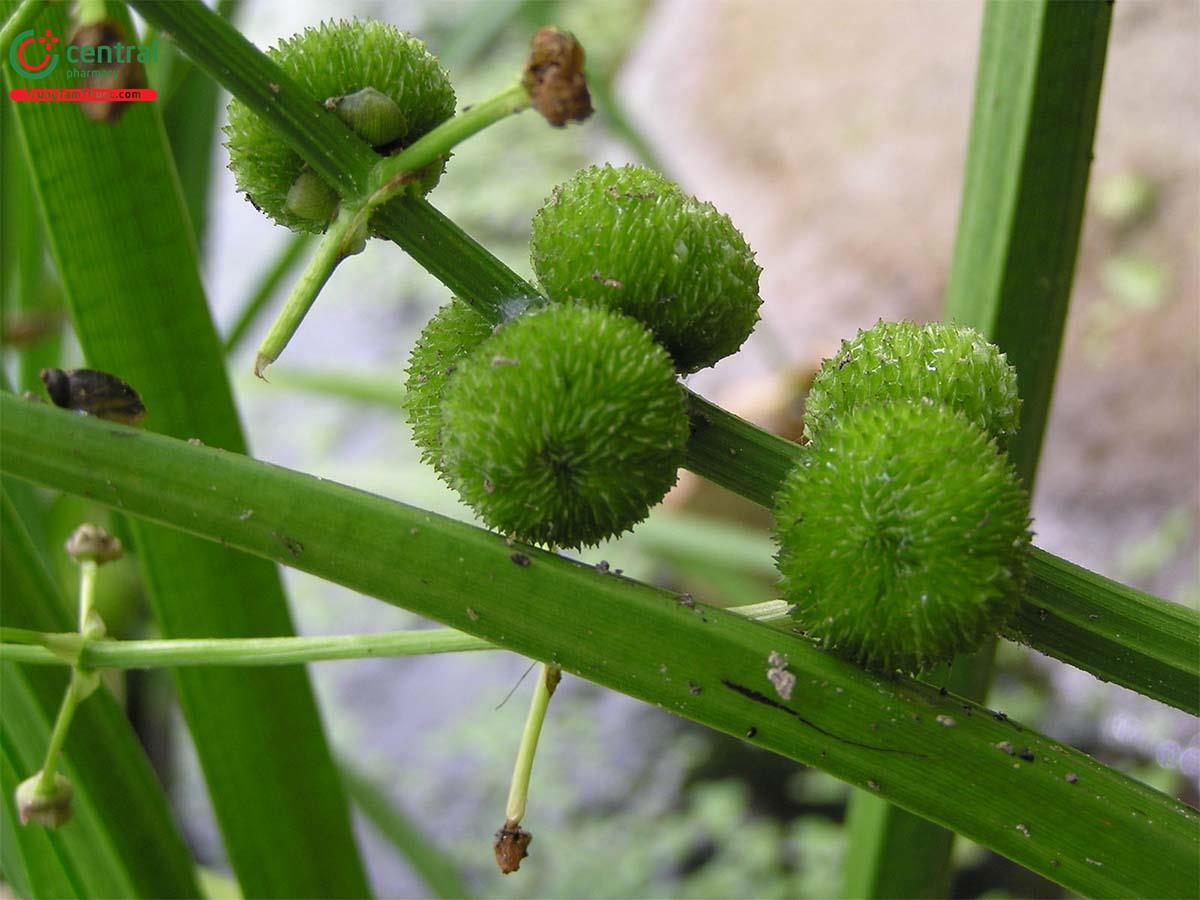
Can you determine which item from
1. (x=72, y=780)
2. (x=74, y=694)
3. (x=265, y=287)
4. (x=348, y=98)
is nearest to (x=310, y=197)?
(x=348, y=98)

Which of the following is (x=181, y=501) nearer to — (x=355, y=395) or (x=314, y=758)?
(x=314, y=758)

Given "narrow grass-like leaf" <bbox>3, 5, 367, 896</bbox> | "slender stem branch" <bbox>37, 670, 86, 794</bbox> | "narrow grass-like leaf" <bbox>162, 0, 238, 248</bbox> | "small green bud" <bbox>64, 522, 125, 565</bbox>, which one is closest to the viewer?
"slender stem branch" <bbox>37, 670, 86, 794</bbox>

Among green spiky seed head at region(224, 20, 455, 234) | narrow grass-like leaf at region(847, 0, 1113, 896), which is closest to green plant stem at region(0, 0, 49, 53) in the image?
green spiky seed head at region(224, 20, 455, 234)

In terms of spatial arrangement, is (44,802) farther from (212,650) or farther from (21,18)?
(21,18)

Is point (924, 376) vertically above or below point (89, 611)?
above

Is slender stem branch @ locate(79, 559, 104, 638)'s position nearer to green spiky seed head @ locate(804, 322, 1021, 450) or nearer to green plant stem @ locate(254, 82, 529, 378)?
green plant stem @ locate(254, 82, 529, 378)
